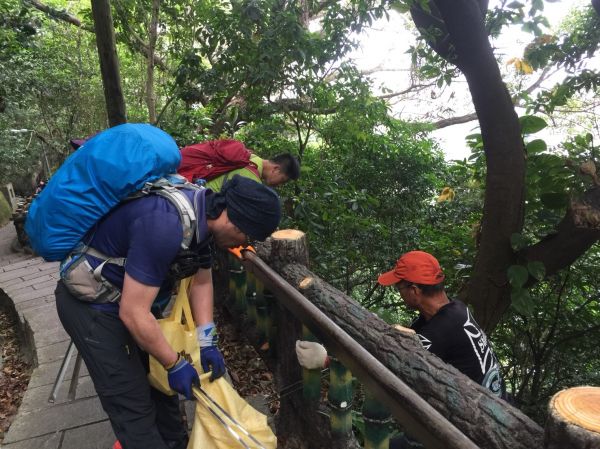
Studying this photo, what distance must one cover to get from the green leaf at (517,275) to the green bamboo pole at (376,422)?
2711 mm

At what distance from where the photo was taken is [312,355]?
2047 millimetres

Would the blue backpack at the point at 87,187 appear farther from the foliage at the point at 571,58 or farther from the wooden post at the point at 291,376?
the foliage at the point at 571,58

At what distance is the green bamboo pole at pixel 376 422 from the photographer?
64.0 inches

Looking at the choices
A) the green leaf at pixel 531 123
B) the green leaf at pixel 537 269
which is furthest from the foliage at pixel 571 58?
the green leaf at pixel 537 269

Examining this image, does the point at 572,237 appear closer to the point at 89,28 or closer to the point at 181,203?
the point at 181,203

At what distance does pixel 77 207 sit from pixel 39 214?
169 millimetres

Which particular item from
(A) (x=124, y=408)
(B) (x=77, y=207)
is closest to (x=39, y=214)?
(B) (x=77, y=207)

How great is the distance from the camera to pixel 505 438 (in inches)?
52.9

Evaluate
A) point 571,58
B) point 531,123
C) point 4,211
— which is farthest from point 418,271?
point 4,211

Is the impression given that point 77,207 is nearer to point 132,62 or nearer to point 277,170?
point 277,170

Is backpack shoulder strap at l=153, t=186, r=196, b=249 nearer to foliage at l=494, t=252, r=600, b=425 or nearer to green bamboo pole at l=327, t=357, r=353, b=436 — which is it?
green bamboo pole at l=327, t=357, r=353, b=436

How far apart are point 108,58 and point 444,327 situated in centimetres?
393

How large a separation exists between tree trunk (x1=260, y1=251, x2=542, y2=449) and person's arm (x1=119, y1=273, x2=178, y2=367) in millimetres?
662

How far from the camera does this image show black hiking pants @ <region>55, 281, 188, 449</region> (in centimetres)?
183
